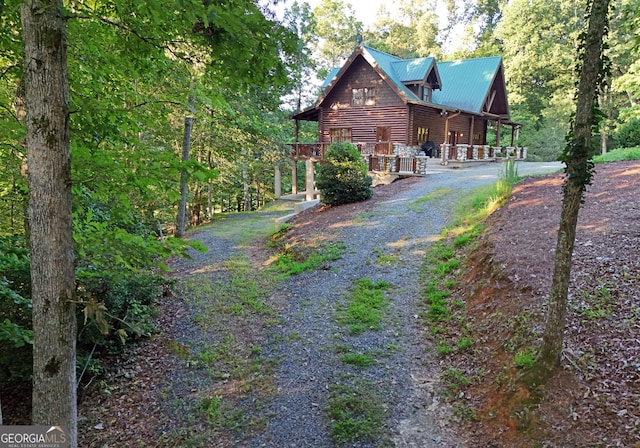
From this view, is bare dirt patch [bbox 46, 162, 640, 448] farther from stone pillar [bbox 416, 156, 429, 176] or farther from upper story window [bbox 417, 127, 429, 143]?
upper story window [bbox 417, 127, 429, 143]

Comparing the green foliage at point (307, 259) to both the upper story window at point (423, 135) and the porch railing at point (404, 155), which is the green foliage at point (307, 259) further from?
the upper story window at point (423, 135)

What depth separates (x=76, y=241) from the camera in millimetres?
3391

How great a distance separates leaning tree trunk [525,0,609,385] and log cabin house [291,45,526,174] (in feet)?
57.9

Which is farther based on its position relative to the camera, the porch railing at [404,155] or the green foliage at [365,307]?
the porch railing at [404,155]

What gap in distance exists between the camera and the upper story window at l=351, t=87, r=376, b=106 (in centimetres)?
2436

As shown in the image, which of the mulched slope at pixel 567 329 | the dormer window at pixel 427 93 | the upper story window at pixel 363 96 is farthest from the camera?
the dormer window at pixel 427 93

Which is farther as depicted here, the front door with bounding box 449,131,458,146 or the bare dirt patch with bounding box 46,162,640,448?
the front door with bounding box 449,131,458,146

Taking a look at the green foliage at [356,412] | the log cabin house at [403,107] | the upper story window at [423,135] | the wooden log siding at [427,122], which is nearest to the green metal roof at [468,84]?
the log cabin house at [403,107]

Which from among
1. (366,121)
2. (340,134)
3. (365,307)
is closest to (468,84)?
(366,121)

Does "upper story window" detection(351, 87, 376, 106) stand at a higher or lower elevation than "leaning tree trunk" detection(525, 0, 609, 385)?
higher

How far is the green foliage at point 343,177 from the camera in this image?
553 inches

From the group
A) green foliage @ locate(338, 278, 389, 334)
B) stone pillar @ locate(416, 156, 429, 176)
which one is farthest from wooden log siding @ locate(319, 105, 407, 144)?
green foliage @ locate(338, 278, 389, 334)

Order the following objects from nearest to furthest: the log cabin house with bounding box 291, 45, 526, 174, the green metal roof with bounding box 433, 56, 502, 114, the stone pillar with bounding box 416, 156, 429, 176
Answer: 1. the stone pillar with bounding box 416, 156, 429, 176
2. the log cabin house with bounding box 291, 45, 526, 174
3. the green metal roof with bounding box 433, 56, 502, 114

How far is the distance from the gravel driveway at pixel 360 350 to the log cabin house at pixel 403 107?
41.3ft
